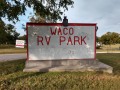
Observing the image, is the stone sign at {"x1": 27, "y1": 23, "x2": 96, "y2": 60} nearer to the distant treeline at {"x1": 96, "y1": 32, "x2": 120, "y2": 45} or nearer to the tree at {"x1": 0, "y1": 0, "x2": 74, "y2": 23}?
the tree at {"x1": 0, "y1": 0, "x2": 74, "y2": 23}

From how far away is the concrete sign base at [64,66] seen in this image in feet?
47.9

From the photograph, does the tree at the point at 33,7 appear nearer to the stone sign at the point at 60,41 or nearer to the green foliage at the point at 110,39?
the stone sign at the point at 60,41

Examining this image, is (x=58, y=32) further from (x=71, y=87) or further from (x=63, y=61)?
(x=71, y=87)

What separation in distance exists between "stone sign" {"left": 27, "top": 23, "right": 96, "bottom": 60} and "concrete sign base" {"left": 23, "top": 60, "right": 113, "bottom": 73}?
12.1 inches

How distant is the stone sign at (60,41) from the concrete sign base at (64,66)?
31 centimetres

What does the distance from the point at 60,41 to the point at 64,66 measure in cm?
171

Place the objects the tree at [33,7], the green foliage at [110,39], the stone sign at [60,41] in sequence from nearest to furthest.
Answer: the tree at [33,7] → the stone sign at [60,41] → the green foliage at [110,39]

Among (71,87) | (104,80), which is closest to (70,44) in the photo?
(104,80)

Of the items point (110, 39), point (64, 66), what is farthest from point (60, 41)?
point (110, 39)

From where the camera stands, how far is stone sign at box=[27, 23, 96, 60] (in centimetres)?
1642

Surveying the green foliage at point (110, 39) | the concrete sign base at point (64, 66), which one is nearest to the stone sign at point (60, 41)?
the concrete sign base at point (64, 66)

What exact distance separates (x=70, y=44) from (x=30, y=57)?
2.56m

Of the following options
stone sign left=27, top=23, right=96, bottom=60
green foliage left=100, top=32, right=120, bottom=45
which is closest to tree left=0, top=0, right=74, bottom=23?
stone sign left=27, top=23, right=96, bottom=60

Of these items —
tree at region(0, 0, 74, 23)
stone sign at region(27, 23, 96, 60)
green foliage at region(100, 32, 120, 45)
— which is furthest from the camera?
green foliage at region(100, 32, 120, 45)
